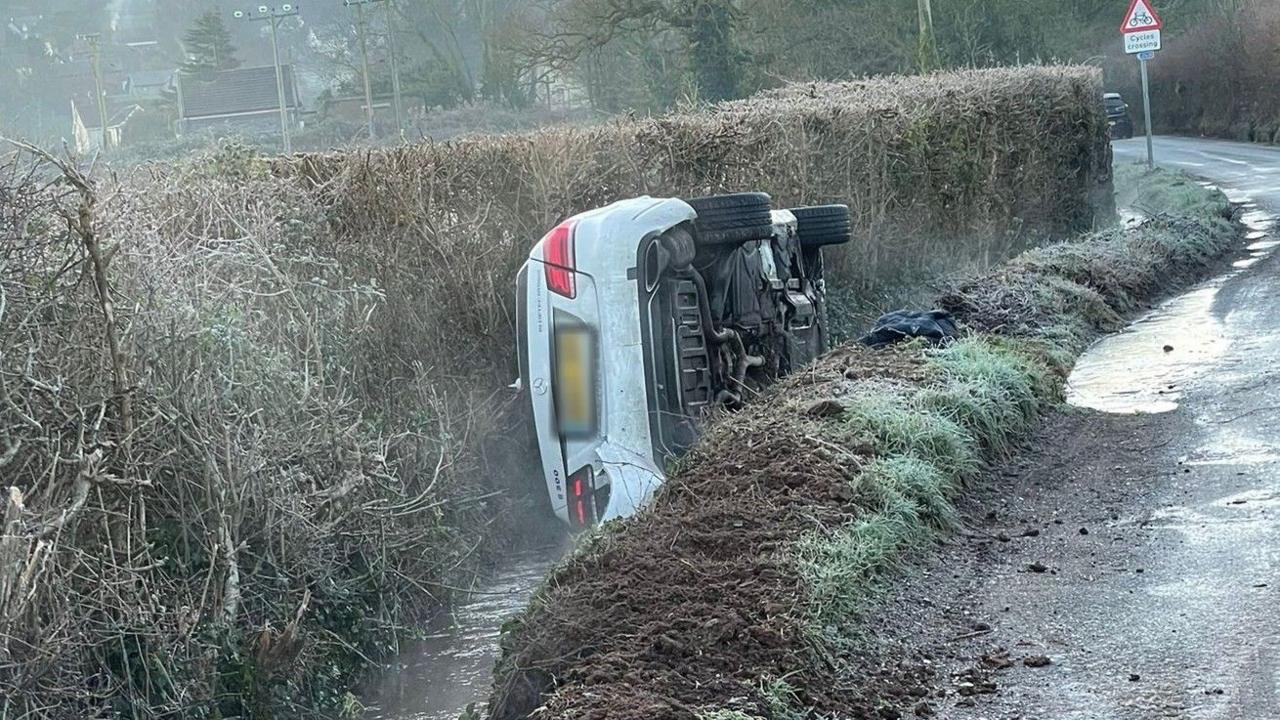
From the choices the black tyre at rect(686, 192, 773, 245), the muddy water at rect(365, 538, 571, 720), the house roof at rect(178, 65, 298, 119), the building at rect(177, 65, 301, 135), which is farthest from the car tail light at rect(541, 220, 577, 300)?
the house roof at rect(178, 65, 298, 119)

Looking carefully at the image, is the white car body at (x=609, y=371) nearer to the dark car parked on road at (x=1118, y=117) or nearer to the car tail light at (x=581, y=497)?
the car tail light at (x=581, y=497)

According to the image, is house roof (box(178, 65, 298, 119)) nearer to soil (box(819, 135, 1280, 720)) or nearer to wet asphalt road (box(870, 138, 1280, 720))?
wet asphalt road (box(870, 138, 1280, 720))

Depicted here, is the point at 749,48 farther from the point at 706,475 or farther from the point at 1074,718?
the point at 1074,718

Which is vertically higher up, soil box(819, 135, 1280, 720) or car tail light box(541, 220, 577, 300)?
car tail light box(541, 220, 577, 300)

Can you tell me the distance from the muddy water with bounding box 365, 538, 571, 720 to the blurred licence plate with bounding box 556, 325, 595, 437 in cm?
108

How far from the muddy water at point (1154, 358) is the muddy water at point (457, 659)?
400cm

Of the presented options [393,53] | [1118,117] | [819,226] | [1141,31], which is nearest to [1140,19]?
[1141,31]

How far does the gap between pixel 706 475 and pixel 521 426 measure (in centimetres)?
329

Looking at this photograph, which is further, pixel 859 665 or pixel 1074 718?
pixel 859 665

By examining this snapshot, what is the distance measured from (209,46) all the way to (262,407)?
114 feet

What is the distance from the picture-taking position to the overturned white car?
357 inches

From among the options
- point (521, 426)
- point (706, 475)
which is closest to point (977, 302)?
point (521, 426)

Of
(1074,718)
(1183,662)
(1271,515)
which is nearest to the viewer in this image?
(1074,718)

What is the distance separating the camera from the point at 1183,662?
18.0 feet
